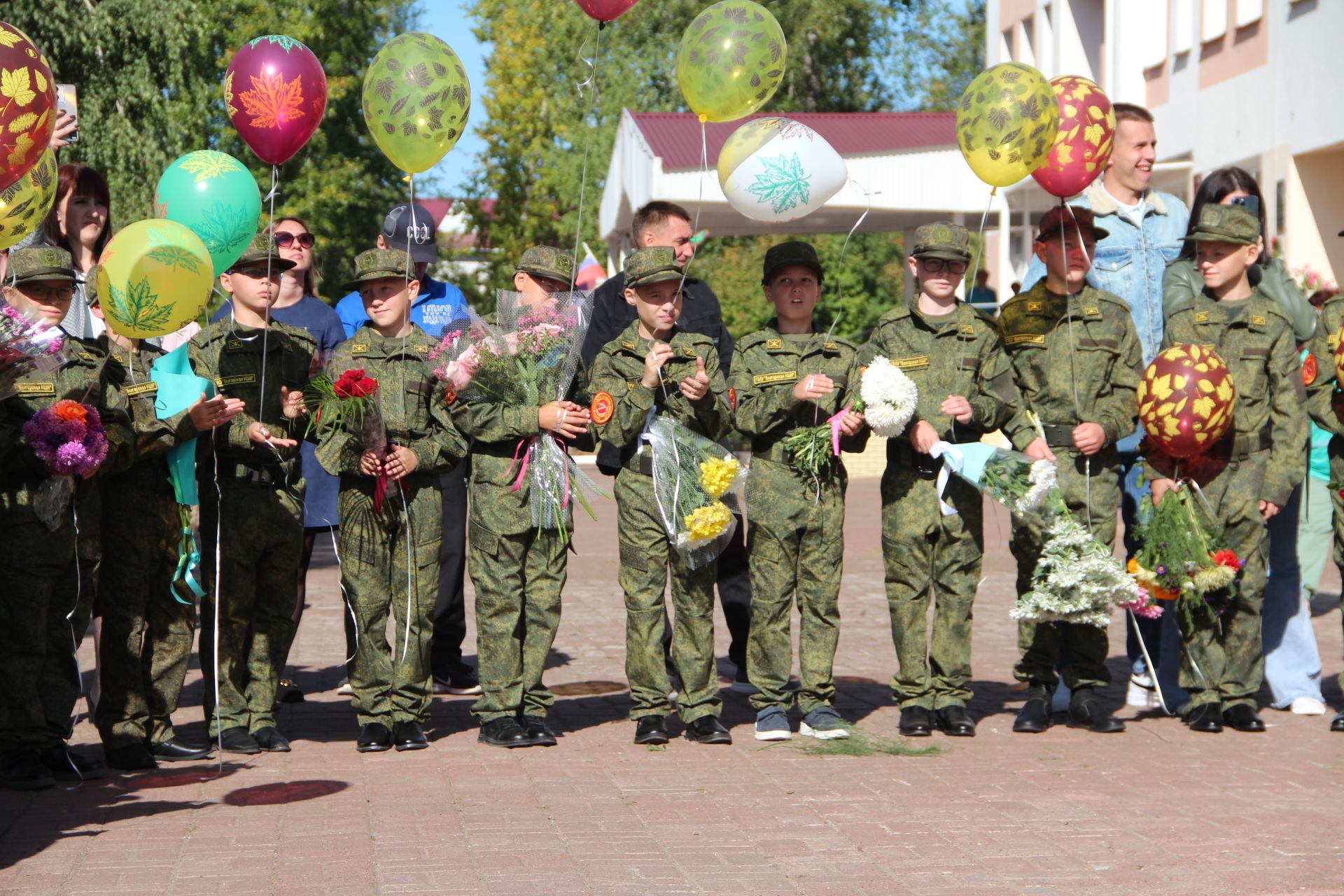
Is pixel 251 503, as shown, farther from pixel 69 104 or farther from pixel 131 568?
pixel 69 104

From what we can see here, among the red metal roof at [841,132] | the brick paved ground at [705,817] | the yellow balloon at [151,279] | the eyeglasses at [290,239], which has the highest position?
the red metal roof at [841,132]

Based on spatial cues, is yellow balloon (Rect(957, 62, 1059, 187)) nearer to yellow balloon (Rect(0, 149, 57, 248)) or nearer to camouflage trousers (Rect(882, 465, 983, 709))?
camouflage trousers (Rect(882, 465, 983, 709))

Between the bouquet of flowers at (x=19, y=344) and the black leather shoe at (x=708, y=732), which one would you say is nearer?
the bouquet of flowers at (x=19, y=344)

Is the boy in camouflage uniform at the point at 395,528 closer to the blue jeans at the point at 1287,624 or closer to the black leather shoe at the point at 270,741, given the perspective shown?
the black leather shoe at the point at 270,741

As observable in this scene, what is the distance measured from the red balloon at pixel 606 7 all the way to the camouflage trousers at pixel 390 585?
2348 mm

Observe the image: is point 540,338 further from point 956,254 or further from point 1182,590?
point 1182,590

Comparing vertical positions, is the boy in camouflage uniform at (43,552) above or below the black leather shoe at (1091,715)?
above

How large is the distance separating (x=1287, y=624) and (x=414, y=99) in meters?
4.93

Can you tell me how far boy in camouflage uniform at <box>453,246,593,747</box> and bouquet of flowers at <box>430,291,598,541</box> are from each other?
0.14 feet

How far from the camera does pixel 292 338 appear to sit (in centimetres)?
731

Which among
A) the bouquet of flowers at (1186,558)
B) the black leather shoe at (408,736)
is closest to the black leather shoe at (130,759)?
the black leather shoe at (408,736)

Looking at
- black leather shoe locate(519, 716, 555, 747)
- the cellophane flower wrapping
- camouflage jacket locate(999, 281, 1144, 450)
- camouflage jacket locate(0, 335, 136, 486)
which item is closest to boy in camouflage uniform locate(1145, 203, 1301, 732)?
camouflage jacket locate(999, 281, 1144, 450)

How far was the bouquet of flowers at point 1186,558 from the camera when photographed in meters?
7.54

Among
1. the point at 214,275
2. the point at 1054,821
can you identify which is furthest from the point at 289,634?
the point at 1054,821
